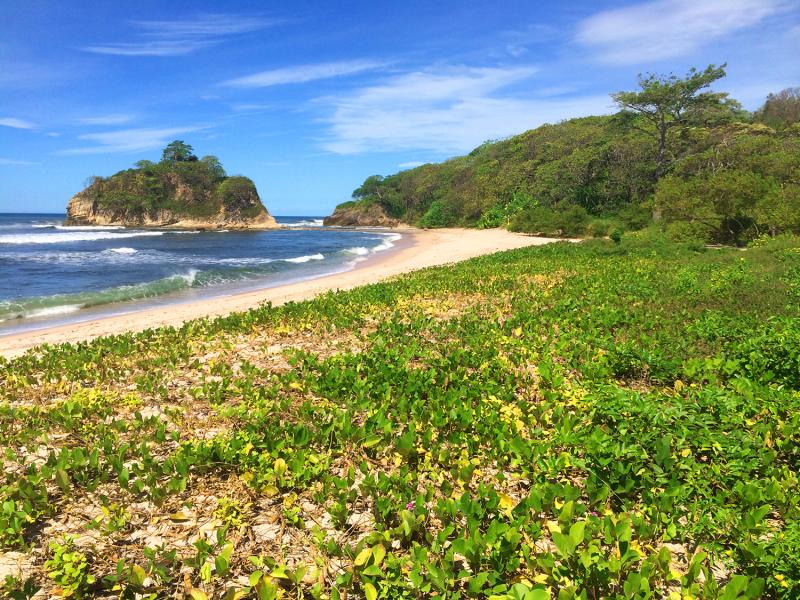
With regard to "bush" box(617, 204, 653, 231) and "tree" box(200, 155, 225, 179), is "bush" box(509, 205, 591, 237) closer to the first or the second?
"bush" box(617, 204, 653, 231)

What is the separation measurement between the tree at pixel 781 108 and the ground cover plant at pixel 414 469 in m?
65.4

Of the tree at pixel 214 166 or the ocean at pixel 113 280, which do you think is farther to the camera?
the tree at pixel 214 166

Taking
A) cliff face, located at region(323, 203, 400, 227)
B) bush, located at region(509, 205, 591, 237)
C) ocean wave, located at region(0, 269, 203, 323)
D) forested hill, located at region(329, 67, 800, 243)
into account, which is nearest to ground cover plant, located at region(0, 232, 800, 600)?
ocean wave, located at region(0, 269, 203, 323)

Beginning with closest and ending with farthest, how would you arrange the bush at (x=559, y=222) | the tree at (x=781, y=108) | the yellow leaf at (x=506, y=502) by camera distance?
the yellow leaf at (x=506, y=502) → the bush at (x=559, y=222) → the tree at (x=781, y=108)

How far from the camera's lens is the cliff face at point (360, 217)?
9356 cm

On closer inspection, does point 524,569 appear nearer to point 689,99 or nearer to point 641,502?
point 641,502

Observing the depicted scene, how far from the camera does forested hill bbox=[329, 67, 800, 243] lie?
23.8 m

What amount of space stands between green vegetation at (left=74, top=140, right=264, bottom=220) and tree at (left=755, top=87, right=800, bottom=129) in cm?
8379

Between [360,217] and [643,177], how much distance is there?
62402 millimetres

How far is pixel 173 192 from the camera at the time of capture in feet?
304

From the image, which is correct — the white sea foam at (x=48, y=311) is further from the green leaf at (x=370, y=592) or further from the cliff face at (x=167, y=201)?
the cliff face at (x=167, y=201)

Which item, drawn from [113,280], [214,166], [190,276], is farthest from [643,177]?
[214,166]

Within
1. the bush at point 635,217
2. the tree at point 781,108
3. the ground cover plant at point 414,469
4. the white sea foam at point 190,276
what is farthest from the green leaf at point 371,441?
the tree at point 781,108

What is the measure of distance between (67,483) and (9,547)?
1.94 feet
